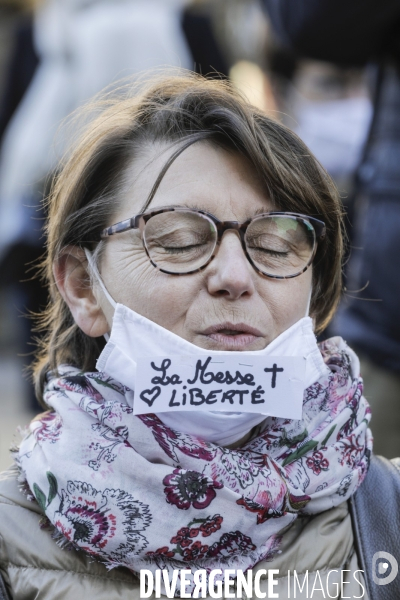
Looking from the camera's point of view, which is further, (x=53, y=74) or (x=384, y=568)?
(x=53, y=74)

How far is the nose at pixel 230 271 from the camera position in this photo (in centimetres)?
193

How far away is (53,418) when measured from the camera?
2.14 metres

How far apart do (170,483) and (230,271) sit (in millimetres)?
573

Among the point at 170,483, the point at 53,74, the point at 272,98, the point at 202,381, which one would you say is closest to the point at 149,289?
the point at 202,381

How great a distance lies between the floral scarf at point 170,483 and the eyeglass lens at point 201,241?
0.40 meters

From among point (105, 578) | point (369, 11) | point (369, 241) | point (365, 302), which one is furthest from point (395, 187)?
point (105, 578)

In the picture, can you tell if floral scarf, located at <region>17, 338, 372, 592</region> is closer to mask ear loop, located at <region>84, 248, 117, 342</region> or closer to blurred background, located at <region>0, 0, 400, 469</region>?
mask ear loop, located at <region>84, 248, 117, 342</region>

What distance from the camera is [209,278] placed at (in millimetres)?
1962

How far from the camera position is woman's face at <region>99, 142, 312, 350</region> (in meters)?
1.95

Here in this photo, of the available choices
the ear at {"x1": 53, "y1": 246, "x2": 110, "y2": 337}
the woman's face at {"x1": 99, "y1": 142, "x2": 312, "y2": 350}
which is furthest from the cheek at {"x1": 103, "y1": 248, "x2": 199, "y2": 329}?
the ear at {"x1": 53, "y1": 246, "x2": 110, "y2": 337}

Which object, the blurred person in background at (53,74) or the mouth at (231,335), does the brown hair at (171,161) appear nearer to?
the mouth at (231,335)

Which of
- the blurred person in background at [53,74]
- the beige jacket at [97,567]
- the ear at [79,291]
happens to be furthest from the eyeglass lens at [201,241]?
the blurred person in background at [53,74]

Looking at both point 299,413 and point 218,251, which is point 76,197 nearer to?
point 218,251

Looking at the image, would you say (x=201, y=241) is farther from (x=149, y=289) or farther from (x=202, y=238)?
(x=149, y=289)
